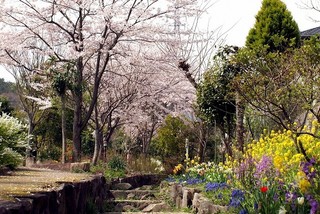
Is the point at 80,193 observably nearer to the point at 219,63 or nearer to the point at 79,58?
the point at 219,63

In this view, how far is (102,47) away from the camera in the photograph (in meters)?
14.1

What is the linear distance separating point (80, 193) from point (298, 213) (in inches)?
131

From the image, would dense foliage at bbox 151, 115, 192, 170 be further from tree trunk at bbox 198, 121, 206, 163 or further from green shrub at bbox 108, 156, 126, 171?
green shrub at bbox 108, 156, 126, 171

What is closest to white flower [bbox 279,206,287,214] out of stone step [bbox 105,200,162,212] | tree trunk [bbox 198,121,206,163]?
stone step [bbox 105,200,162,212]

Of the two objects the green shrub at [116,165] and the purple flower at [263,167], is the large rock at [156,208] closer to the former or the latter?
the purple flower at [263,167]

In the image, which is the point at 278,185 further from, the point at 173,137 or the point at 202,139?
the point at 173,137

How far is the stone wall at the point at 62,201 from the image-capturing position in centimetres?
390

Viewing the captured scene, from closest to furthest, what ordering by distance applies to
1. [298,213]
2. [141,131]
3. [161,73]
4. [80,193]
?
[298,213] < [80,193] < [161,73] < [141,131]

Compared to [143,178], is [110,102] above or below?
above

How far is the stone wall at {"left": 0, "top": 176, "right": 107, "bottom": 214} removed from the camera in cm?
390

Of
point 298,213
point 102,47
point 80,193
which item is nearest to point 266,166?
point 298,213

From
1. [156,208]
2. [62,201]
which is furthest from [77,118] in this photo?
[62,201]

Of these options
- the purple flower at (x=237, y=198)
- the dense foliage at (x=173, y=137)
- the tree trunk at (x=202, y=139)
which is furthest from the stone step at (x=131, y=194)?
the dense foliage at (x=173, y=137)

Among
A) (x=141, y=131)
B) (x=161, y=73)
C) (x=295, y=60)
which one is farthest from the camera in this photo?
(x=141, y=131)
